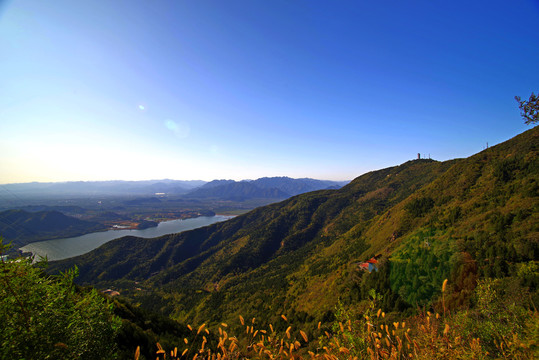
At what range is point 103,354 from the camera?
17.6 feet

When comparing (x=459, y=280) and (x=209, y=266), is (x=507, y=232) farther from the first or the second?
(x=209, y=266)

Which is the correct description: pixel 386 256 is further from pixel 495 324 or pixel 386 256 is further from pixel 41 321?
pixel 41 321

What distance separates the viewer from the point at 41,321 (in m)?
4.60

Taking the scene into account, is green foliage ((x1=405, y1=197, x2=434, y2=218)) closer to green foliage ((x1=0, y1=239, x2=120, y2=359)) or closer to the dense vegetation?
the dense vegetation

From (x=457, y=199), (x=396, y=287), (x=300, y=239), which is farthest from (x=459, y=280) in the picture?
(x=300, y=239)

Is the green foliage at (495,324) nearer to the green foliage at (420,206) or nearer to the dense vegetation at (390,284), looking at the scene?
the dense vegetation at (390,284)

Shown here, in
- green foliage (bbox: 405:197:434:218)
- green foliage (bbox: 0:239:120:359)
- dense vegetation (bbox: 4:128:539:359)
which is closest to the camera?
green foliage (bbox: 0:239:120:359)

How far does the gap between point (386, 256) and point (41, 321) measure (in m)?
60.3

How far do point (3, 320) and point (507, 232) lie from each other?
51.0 m

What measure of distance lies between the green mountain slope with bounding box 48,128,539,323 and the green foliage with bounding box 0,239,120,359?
31.1 m

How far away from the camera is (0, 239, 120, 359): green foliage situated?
4.33 meters

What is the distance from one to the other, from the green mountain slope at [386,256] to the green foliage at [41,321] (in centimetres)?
3112

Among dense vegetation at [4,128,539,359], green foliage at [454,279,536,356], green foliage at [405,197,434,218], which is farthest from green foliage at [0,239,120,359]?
green foliage at [405,197,434,218]

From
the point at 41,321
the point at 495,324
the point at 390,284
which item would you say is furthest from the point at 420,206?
the point at 41,321
